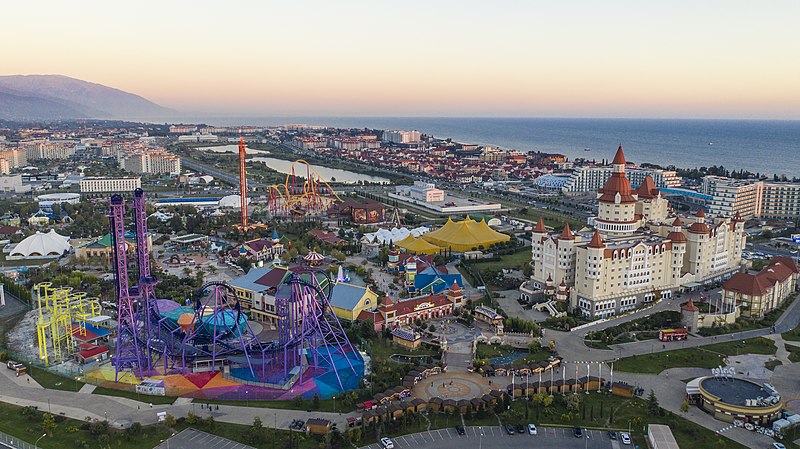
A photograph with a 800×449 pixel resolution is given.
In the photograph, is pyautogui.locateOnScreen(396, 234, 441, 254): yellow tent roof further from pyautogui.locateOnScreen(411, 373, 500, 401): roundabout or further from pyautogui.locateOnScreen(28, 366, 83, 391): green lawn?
pyautogui.locateOnScreen(28, 366, 83, 391): green lawn

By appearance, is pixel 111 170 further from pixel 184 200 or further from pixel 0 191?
pixel 184 200

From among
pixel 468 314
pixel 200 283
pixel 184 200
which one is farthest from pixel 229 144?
pixel 468 314

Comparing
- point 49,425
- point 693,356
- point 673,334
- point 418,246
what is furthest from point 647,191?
point 49,425

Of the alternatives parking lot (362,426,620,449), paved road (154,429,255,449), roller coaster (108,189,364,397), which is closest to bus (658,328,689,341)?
parking lot (362,426,620,449)

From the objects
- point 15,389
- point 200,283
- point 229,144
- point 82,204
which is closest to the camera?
point 15,389

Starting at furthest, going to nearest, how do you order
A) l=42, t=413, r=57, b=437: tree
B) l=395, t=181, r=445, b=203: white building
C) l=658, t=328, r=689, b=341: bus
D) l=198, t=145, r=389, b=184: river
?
l=198, t=145, r=389, b=184: river
l=395, t=181, r=445, b=203: white building
l=658, t=328, r=689, b=341: bus
l=42, t=413, r=57, b=437: tree

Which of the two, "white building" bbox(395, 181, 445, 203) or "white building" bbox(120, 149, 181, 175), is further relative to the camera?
"white building" bbox(120, 149, 181, 175)

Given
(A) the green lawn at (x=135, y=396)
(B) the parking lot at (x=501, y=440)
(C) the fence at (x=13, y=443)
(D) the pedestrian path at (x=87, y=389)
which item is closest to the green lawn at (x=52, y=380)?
(D) the pedestrian path at (x=87, y=389)
